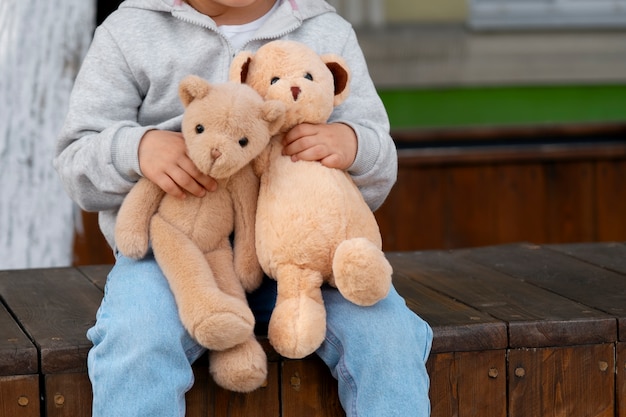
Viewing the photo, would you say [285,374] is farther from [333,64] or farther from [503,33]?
[503,33]

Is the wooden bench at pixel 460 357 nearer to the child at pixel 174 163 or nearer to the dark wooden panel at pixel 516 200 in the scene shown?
the child at pixel 174 163

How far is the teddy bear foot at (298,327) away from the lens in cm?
160

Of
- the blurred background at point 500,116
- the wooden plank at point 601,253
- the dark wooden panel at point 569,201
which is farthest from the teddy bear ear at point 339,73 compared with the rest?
the dark wooden panel at point 569,201

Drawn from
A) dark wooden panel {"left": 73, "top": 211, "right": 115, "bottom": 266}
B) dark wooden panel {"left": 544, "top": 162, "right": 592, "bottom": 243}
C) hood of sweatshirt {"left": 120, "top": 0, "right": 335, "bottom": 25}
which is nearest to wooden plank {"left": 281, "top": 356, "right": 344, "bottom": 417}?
hood of sweatshirt {"left": 120, "top": 0, "right": 335, "bottom": 25}

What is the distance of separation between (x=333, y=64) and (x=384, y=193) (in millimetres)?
292

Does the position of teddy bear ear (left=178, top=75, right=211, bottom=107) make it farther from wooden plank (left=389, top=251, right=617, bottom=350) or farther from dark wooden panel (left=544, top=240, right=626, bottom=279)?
dark wooden panel (left=544, top=240, right=626, bottom=279)

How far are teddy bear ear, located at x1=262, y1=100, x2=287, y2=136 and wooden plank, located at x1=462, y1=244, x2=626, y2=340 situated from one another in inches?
28.3

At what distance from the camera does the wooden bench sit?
1.68 meters

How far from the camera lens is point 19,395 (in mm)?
1657

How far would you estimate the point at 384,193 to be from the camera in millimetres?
1946

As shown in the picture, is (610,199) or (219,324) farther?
(610,199)

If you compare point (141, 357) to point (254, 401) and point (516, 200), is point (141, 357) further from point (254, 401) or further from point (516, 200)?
point (516, 200)

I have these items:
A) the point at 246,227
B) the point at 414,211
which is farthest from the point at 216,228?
the point at 414,211

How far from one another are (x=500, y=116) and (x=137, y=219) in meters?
2.47
